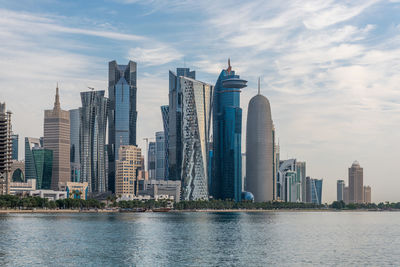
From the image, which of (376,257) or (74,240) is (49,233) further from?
(376,257)

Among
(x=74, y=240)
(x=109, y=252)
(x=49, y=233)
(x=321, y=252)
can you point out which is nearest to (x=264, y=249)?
(x=321, y=252)

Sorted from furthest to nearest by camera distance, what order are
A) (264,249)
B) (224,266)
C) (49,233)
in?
1. (49,233)
2. (264,249)
3. (224,266)

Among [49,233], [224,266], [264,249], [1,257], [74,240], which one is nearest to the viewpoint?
[224,266]

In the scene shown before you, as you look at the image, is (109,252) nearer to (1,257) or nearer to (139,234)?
(1,257)

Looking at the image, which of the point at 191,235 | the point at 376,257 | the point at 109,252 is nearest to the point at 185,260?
the point at 109,252

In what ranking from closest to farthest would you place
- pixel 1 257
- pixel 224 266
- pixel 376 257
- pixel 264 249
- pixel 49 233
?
pixel 224 266 < pixel 1 257 < pixel 376 257 < pixel 264 249 < pixel 49 233

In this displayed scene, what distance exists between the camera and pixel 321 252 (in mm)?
124625

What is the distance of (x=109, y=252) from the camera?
121000mm

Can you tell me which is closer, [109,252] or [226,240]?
[109,252]

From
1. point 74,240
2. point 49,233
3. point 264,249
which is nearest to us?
point 264,249

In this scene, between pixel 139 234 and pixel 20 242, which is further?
pixel 139 234

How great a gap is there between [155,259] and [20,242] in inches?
1695

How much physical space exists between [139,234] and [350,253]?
67158 millimetres

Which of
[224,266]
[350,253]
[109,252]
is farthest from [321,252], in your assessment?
[109,252]
